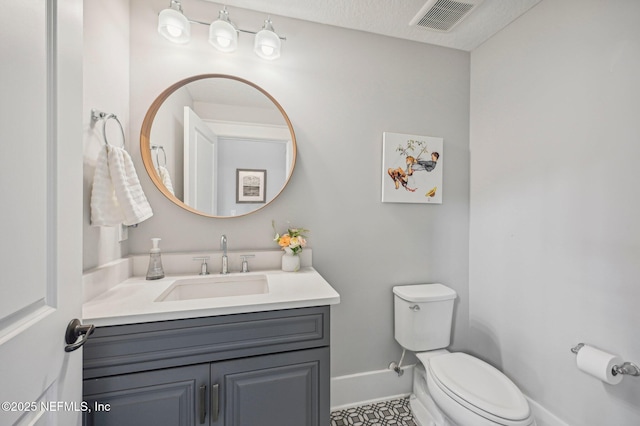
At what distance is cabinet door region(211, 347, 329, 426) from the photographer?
38.5 inches

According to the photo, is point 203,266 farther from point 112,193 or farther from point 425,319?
point 425,319

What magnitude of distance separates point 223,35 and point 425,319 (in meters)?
1.98

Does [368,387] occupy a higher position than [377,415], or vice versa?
[368,387]

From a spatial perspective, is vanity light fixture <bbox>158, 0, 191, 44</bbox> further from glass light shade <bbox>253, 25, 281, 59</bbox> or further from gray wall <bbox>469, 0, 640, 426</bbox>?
gray wall <bbox>469, 0, 640, 426</bbox>

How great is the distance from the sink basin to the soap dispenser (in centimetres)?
11

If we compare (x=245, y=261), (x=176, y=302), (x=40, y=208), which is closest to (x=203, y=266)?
(x=245, y=261)

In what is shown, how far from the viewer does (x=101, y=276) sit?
42.6 inches

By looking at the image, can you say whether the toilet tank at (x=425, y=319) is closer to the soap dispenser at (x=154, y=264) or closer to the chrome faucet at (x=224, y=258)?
the chrome faucet at (x=224, y=258)

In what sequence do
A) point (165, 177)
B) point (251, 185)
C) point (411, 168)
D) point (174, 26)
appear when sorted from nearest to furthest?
point (174, 26)
point (165, 177)
point (251, 185)
point (411, 168)

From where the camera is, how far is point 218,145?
1.49 metres

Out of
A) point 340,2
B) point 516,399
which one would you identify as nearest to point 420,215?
point 516,399

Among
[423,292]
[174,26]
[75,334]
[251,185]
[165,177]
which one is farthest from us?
[423,292]

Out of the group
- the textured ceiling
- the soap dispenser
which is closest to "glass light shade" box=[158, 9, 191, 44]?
the textured ceiling

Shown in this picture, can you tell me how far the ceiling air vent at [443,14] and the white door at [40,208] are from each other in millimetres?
1582
